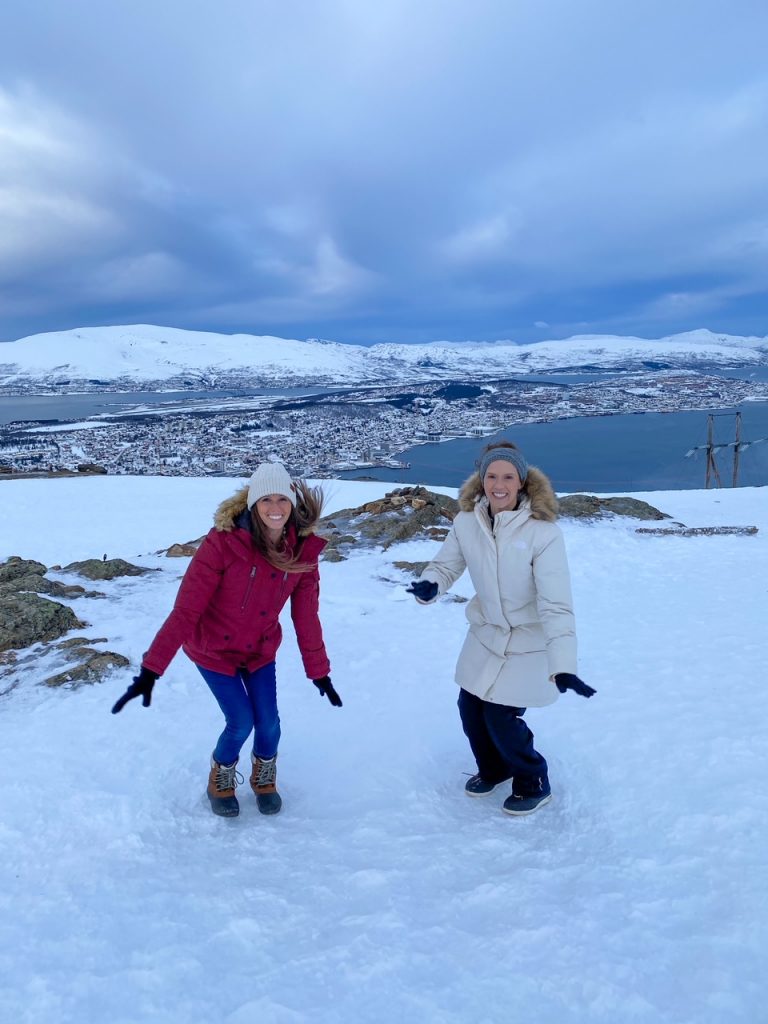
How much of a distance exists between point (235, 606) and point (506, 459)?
133 centimetres

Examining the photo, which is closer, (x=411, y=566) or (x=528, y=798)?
(x=528, y=798)

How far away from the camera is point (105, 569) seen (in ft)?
24.7

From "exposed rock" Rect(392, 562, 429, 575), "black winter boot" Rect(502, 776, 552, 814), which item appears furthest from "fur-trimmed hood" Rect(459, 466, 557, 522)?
"exposed rock" Rect(392, 562, 429, 575)

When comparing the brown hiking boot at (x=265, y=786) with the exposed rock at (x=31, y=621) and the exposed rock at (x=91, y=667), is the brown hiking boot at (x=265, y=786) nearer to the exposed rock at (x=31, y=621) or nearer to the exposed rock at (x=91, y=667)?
the exposed rock at (x=91, y=667)

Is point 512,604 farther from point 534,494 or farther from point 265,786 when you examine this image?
point 265,786

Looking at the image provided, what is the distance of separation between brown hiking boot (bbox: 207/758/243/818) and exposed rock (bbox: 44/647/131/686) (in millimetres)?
1938

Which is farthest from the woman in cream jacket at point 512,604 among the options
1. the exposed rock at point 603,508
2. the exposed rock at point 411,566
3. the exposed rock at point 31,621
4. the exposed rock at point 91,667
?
the exposed rock at point 603,508

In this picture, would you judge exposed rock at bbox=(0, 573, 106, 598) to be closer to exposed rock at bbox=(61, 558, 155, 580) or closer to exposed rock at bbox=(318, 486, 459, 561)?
exposed rock at bbox=(61, 558, 155, 580)

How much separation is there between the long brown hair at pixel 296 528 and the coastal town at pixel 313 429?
23.0m

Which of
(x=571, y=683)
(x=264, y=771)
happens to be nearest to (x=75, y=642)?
(x=264, y=771)

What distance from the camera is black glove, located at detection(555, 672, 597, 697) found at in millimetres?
2305

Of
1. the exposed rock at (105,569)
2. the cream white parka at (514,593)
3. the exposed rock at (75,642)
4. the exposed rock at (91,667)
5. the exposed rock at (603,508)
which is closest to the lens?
the cream white parka at (514,593)

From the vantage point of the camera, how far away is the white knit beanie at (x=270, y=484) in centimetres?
250

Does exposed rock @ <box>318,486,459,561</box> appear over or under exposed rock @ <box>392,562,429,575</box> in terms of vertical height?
over
